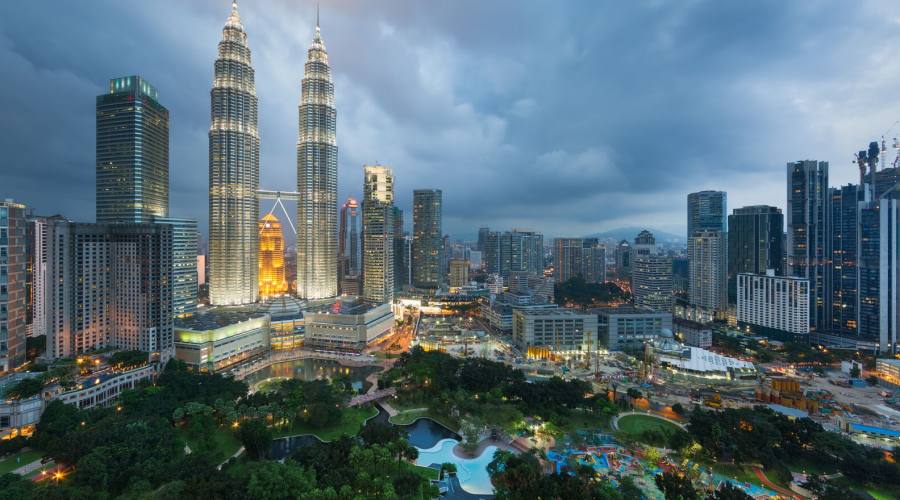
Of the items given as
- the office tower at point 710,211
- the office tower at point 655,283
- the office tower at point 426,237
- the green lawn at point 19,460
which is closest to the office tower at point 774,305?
the office tower at point 655,283

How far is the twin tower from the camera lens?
63031 millimetres

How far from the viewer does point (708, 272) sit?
2815 inches

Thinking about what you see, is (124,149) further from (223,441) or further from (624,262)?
(624,262)

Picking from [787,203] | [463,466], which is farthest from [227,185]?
[787,203]

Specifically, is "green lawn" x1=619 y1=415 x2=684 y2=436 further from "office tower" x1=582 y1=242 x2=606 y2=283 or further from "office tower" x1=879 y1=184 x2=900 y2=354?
"office tower" x1=582 y1=242 x2=606 y2=283

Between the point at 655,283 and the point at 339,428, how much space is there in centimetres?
6851

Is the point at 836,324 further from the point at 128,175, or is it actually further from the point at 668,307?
the point at 128,175

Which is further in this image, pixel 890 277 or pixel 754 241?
pixel 754 241

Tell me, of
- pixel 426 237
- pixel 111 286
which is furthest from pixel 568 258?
pixel 111 286

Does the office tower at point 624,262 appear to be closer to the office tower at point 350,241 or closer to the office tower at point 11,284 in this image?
the office tower at point 350,241

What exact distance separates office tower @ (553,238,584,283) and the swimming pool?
301 ft

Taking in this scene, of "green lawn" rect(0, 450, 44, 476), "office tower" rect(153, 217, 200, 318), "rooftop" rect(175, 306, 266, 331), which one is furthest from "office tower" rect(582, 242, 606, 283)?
"green lawn" rect(0, 450, 44, 476)

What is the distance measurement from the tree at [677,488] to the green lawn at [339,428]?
746 inches

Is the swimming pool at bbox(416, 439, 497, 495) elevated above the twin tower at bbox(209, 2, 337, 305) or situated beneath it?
situated beneath
